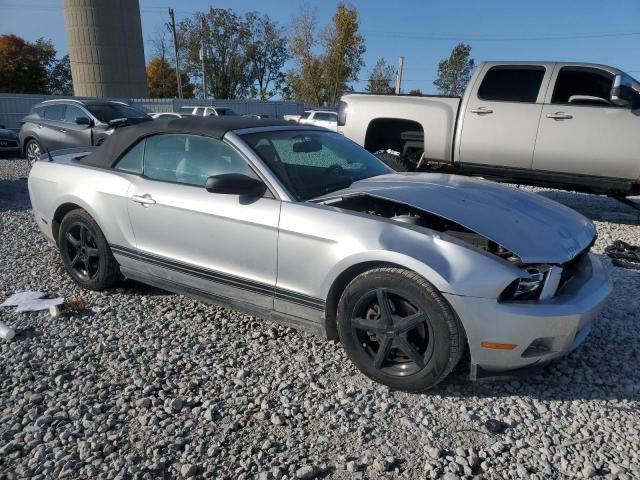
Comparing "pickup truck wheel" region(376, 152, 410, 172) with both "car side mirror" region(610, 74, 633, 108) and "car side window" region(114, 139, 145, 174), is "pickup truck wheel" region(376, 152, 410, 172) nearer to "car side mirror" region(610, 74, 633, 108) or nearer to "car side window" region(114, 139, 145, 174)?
"car side window" region(114, 139, 145, 174)

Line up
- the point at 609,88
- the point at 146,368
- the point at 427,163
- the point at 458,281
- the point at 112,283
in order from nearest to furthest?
the point at 458,281, the point at 146,368, the point at 112,283, the point at 609,88, the point at 427,163

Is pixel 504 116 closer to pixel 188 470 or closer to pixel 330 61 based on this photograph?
pixel 188 470

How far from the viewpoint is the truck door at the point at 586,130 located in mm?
5984

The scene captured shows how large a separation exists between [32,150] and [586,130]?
11712 mm

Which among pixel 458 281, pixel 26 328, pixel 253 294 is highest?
pixel 458 281

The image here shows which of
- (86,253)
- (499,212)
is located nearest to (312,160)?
(499,212)

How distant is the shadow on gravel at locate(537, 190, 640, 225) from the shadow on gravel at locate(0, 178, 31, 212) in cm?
874

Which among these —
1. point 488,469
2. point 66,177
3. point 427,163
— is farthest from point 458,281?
point 427,163

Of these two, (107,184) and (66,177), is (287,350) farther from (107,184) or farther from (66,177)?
(66,177)

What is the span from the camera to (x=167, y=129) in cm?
362

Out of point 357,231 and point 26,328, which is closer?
point 357,231

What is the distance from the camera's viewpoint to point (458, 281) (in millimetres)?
2391

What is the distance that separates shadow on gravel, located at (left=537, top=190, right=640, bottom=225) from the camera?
7086 millimetres

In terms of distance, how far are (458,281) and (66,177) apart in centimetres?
345
